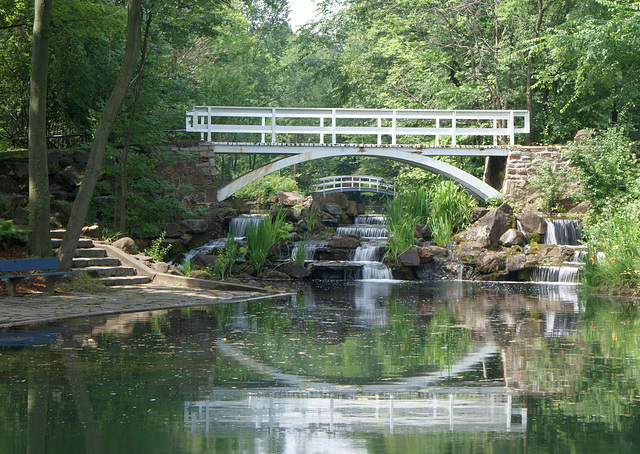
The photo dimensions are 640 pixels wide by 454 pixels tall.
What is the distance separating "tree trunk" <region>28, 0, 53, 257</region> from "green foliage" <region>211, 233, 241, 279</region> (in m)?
4.70

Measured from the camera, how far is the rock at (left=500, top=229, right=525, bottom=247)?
62.7 ft

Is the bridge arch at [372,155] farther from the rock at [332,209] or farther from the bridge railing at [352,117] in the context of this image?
the rock at [332,209]

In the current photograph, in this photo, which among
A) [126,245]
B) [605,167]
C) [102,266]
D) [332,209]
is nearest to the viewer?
[102,266]

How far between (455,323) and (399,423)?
16.8 ft

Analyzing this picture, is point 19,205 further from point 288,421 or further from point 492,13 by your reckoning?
point 492,13

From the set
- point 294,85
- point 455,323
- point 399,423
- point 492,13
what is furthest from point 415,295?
point 294,85

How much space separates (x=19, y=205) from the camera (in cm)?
1456

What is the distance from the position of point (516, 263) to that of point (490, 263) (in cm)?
61

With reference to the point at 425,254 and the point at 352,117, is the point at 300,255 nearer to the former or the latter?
the point at 425,254

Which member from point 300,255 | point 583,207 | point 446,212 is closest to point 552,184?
point 583,207

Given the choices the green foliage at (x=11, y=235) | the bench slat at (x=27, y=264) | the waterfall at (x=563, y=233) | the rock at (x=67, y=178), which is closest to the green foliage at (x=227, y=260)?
the rock at (x=67, y=178)

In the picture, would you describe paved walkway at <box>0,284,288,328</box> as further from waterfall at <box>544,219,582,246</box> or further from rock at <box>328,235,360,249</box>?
waterfall at <box>544,219,582,246</box>

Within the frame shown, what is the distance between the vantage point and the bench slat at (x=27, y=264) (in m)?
10.2

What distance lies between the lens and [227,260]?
53.7ft
